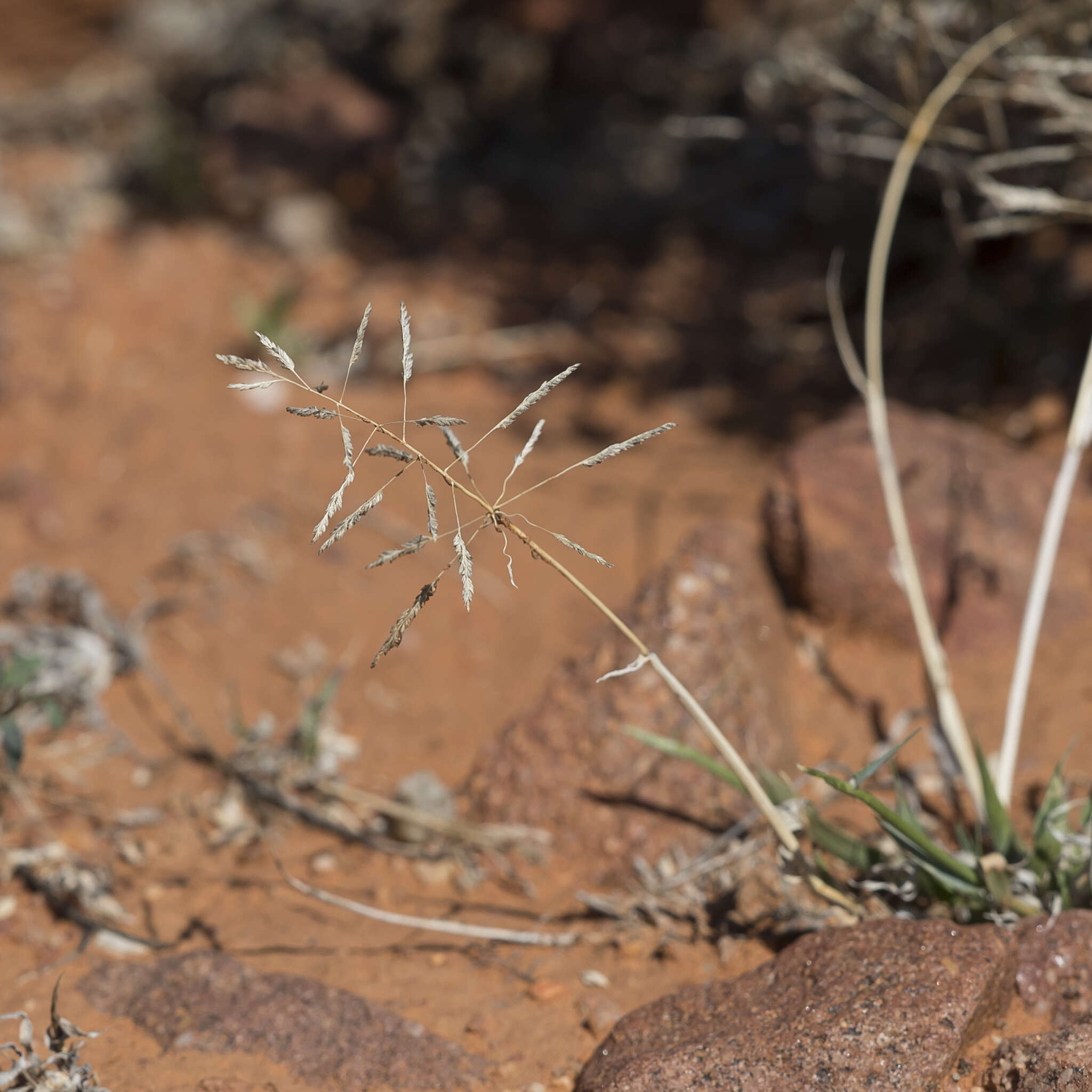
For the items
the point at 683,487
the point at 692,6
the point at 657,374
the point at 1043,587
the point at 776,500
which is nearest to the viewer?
the point at 1043,587

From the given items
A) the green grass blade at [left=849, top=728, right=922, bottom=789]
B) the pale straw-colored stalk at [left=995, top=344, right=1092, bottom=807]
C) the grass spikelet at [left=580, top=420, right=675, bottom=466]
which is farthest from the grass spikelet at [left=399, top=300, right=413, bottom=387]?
the pale straw-colored stalk at [left=995, top=344, right=1092, bottom=807]

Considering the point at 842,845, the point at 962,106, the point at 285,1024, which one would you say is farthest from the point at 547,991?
the point at 962,106

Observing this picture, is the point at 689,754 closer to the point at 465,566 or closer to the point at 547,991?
the point at 547,991

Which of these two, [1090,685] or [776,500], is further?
[776,500]

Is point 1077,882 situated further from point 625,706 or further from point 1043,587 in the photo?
point 625,706

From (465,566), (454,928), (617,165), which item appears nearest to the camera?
(465,566)

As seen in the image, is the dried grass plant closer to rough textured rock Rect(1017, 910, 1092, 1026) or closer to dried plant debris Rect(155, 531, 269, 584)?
rough textured rock Rect(1017, 910, 1092, 1026)

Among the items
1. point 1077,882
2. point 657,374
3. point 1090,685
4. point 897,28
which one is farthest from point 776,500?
point 657,374
